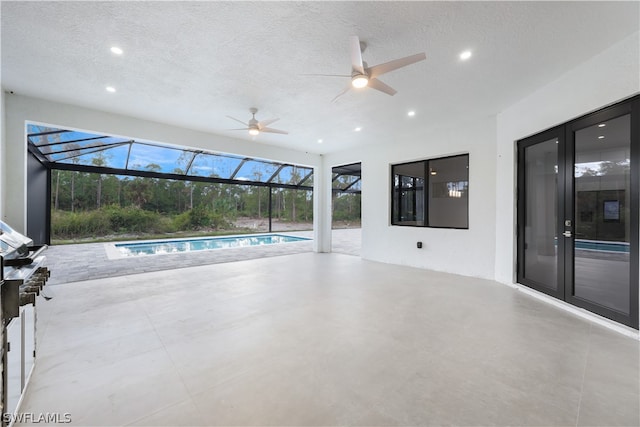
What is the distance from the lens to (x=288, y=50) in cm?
292

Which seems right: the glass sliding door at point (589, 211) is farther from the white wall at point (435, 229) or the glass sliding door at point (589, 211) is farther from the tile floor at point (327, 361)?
the white wall at point (435, 229)

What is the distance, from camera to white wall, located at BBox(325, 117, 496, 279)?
16.2 ft

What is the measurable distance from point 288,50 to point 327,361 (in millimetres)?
3141

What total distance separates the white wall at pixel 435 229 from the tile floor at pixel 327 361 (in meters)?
1.33

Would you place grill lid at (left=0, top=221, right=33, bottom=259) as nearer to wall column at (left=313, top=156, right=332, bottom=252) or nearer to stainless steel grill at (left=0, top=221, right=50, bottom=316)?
stainless steel grill at (left=0, top=221, right=50, bottom=316)

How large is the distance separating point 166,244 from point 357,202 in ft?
30.9

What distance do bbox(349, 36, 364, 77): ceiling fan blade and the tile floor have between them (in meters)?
2.70

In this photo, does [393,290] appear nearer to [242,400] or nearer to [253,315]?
[253,315]

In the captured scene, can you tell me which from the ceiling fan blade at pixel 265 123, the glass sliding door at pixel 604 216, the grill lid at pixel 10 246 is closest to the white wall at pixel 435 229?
the glass sliding door at pixel 604 216

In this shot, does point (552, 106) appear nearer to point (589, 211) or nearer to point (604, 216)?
point (589, 211)

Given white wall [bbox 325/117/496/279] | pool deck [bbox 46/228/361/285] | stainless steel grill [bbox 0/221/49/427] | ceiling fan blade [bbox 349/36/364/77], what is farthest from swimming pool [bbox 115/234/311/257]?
ceiling fan blade [bbox 349/36/364/77]

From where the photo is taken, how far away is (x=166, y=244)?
10.3 m

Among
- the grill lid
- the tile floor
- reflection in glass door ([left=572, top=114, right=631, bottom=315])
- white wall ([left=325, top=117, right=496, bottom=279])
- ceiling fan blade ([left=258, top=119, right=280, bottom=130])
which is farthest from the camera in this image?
white wall ([left=325, top=117, right=496, bottom=279])

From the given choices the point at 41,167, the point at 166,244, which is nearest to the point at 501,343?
the point at 166,244
